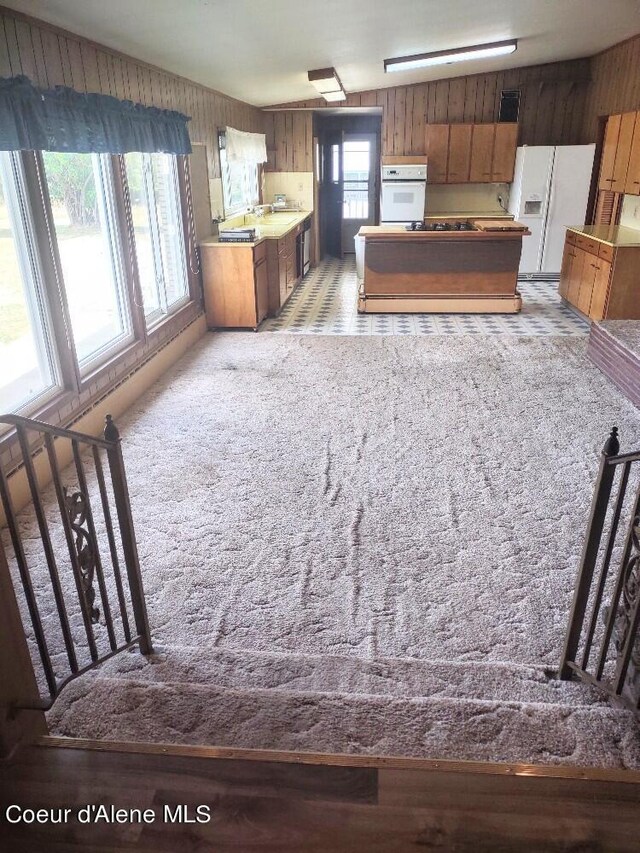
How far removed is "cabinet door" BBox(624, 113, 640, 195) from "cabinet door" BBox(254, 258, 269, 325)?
12.7 feet

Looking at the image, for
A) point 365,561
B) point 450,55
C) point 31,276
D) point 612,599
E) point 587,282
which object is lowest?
point 365,561

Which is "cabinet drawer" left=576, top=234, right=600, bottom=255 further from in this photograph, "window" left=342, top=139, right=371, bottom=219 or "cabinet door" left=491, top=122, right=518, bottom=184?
"window" left=342, top=139, right=371, bottom=219

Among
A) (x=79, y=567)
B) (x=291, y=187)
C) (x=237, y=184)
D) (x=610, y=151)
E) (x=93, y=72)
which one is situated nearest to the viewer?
(x=79, y=567)

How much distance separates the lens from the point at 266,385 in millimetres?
4820

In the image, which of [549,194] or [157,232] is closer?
[157,232]

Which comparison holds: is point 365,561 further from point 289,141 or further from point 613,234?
point 289,141

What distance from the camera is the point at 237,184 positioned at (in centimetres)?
770

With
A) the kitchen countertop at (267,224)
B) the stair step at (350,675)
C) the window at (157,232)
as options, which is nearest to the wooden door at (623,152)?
the kitchen countertop at (267,224)

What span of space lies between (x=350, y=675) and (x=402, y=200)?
7.57m

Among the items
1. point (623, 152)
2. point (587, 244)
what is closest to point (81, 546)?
point (587, 244)

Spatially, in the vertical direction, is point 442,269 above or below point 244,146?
below

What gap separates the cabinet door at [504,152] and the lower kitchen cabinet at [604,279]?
2.05 metres

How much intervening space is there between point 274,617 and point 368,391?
2541mm

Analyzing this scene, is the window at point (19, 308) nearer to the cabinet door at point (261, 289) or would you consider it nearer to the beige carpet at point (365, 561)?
the beige carpet at point (365, 561)
